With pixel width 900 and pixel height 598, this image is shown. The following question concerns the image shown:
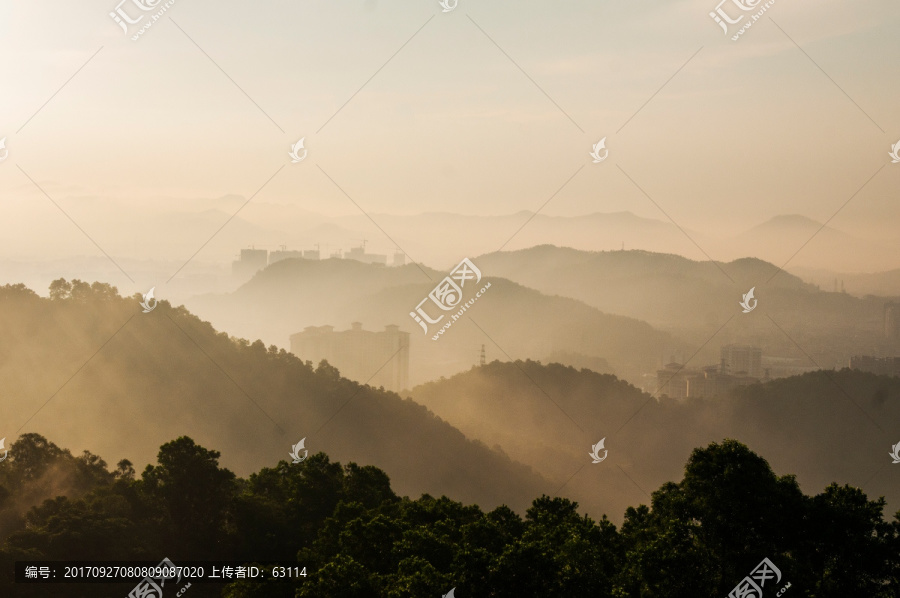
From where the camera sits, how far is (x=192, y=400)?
11419 centimetres

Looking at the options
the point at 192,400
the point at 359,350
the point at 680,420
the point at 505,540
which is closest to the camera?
the point at 505,540

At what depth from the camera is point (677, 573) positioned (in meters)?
20.9

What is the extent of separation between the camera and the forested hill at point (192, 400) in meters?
101

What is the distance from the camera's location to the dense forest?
20.7m

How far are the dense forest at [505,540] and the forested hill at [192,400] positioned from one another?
70.8 metres

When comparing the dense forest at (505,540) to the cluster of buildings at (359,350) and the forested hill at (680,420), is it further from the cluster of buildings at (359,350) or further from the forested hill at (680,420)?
the cluster of buildings at (359,350)

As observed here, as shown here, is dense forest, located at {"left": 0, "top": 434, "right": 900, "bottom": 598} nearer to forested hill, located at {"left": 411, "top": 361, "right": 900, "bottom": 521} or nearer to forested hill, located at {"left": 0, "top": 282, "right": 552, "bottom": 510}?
forested hill, located at {"left": 0, "top": 282, "right": 552, "bottom": 510}

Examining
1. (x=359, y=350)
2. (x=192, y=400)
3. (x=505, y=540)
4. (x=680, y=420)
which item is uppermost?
(x=359, y=350)

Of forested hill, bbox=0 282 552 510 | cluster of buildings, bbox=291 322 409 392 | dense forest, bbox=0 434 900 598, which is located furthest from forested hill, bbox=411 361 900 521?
dense forest, bbox=0 434 900 598

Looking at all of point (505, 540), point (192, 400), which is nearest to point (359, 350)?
point (192, 400)

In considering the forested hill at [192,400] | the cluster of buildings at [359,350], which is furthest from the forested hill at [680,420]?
the forested hill at [192,400]

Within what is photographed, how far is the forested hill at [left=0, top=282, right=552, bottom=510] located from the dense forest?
70778mm

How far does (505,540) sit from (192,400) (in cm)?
9867

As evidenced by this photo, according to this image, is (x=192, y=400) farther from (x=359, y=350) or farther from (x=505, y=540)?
(x=505, y=540)
